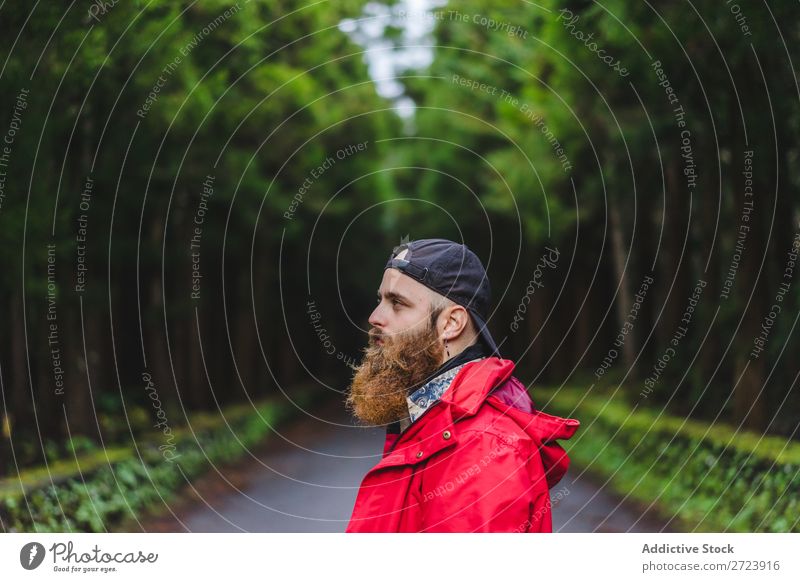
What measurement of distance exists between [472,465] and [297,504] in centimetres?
1130

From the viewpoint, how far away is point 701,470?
11.8 meters

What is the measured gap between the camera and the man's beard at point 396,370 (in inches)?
125

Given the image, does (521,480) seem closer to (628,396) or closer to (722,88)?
(722,88)

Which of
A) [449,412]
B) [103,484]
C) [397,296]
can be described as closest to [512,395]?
[449,412]

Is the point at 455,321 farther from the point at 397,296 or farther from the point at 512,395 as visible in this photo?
the point at 512,395

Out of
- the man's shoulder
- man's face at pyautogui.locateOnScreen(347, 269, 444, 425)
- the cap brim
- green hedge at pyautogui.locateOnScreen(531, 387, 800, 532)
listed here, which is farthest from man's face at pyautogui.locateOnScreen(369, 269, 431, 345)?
green hedge at pyautogui.locateOnScreen(531, 387, 800, 532)

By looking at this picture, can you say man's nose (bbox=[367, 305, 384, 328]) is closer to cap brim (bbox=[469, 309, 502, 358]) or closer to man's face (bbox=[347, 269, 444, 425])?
man's face (bbox=[347, 269, 444, 425])

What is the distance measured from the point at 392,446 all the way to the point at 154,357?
1611 cm

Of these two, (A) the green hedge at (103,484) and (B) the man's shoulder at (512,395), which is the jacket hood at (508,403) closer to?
(B) the man's shoulder at (512,395)

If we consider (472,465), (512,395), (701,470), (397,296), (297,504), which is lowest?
(701,470)

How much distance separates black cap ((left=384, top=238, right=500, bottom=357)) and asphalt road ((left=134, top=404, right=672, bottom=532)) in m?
5.32

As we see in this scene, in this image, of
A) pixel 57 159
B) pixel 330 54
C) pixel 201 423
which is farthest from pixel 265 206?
pixel 57 159

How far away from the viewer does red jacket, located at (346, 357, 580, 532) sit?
2.70 meters

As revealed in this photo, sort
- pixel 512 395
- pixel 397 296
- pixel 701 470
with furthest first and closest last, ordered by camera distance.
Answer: pixel 701 470
pixel 397 296
pixel 512 395
